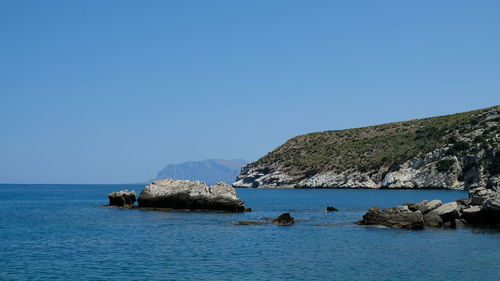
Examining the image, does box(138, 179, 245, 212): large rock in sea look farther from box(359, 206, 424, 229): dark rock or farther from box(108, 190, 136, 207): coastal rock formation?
box(359, 206, 424, 229): dark rock

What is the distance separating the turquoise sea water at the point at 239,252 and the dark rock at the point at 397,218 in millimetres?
1810

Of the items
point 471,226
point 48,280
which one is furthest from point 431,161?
point 48,280

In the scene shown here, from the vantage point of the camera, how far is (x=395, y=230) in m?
53.5

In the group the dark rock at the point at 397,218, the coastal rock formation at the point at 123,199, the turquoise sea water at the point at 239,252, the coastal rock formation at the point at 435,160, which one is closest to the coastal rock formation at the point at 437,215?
the dark rock at the point at 397,218

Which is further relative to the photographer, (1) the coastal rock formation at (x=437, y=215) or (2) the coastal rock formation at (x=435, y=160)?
(2) the coastal rock formation at (x=435, y=160)

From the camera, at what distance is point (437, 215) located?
2210 inches

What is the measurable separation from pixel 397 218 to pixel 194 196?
30.9m

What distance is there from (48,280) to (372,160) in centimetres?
16820

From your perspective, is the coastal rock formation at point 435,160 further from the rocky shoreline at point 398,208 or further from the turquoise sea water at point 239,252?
the turquoise sea water at point 239,252

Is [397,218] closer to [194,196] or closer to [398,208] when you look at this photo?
[398,208]

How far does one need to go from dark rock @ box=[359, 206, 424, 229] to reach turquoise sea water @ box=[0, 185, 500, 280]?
1.81m

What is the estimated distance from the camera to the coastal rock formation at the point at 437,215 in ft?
180

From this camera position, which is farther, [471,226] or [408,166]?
[408,166]

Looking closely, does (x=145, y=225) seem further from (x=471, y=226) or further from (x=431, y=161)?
(x=431, y=161)
